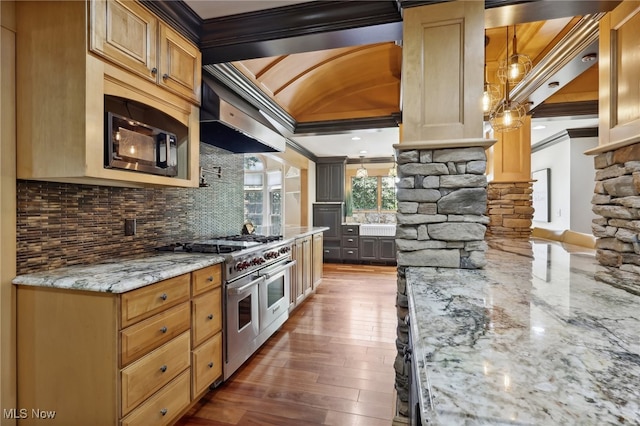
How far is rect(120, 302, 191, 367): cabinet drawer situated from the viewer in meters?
1.40

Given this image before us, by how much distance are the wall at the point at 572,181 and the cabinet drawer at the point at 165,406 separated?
5.91m

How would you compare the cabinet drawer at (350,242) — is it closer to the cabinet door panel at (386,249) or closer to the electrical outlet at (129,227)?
the cabinet door panel at (386,249)

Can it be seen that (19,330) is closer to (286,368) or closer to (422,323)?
(286,368)

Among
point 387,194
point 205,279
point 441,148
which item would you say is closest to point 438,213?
point 441,148

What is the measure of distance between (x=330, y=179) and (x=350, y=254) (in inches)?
70.4

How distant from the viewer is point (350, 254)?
6812 millimetres

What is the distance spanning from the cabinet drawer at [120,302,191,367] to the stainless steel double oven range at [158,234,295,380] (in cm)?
42

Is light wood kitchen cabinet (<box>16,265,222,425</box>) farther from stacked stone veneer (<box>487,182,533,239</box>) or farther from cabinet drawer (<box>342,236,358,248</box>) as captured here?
cabinet drawer (<box>342,236,358,248</box>)

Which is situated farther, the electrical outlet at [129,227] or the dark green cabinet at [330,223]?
the dark green cabinet at [330,223]

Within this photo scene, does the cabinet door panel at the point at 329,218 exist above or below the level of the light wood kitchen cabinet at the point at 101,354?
above

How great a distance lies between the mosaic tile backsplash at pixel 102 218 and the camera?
1.58 m

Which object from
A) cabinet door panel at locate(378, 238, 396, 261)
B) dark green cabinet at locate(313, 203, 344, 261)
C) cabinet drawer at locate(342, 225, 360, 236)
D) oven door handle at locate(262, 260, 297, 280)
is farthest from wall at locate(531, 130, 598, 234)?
oven door handle at locate(262, 260, 297, 280)

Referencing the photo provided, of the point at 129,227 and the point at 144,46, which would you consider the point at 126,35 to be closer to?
the point at 144,46

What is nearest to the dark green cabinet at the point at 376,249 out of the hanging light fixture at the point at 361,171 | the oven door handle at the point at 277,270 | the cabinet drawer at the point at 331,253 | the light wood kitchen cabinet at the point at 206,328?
the cabinet drawer at the point at 331,253
